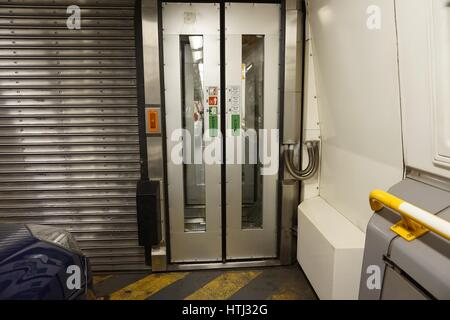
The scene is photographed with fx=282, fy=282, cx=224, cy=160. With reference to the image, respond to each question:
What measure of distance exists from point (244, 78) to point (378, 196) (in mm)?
2178

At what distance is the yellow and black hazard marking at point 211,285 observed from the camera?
119 inches

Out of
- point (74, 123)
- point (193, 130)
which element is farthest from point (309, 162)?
point (74, 123)

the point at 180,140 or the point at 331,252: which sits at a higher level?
the point at 180,140

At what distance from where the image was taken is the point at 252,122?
3465mm

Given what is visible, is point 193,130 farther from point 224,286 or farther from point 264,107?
point 224,286

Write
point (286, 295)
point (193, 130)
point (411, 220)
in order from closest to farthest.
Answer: point (411, 220) → point (286, 295) → point (193, 130)

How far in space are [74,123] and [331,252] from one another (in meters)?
3.06

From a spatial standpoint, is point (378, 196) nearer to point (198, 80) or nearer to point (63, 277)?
point (63, 277)

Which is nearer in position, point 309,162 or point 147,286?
point 147,286

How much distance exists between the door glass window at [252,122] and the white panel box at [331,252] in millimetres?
715

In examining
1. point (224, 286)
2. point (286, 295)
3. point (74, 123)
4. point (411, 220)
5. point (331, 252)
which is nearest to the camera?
point (411, 220)

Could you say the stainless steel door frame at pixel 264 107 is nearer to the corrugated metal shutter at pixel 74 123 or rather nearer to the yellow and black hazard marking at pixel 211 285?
the yellow and black hazard marking at pixel 211 285

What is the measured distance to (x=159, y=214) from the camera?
3.32 metres
